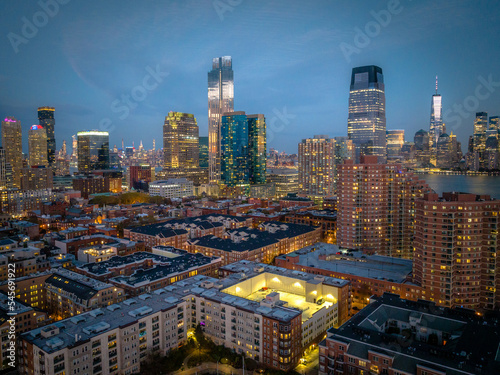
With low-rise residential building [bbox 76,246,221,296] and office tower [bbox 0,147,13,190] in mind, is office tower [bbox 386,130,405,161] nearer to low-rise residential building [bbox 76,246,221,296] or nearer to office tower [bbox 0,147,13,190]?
office tower [bbox 0,147,13,190]

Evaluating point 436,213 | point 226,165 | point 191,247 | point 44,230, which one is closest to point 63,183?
point 226,165

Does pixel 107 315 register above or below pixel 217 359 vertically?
above

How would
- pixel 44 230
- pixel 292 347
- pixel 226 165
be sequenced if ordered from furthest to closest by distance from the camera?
1. pixel 226 165
2. pixel 44 230
3. pixel 292 347

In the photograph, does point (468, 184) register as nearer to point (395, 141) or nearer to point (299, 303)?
point (395, 141)

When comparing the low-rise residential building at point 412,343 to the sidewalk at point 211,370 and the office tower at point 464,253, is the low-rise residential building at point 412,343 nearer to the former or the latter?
the office tower at point 464,253

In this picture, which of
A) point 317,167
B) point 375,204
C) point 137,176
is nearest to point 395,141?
point 317,167

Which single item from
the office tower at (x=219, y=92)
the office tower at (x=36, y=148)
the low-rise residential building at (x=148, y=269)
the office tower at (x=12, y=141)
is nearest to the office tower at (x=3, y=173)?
the office tower at (x=12, y=141)

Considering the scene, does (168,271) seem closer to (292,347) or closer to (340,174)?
(292,347)
